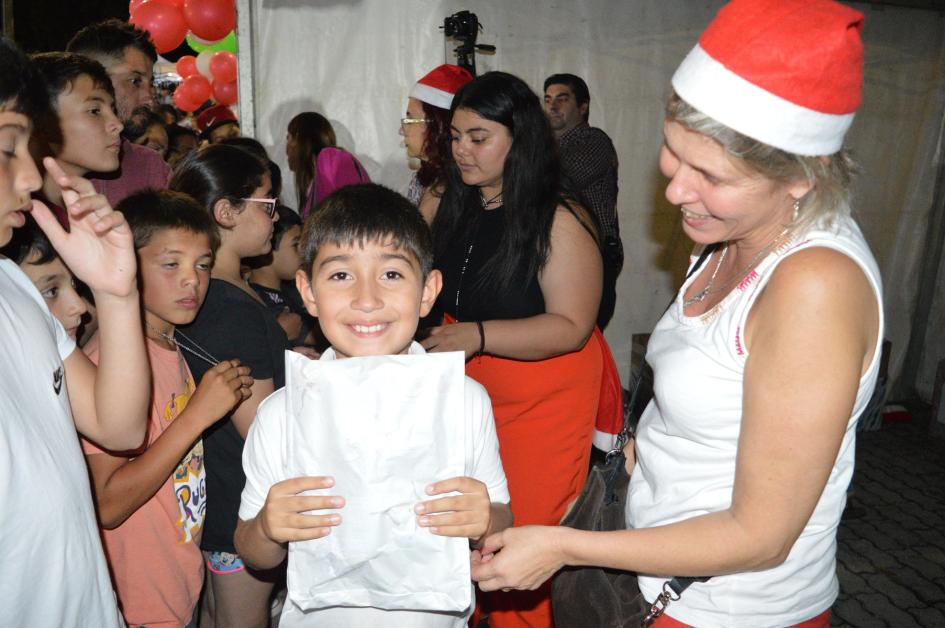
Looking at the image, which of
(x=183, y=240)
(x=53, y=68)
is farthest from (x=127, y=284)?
(x=53, y=68)

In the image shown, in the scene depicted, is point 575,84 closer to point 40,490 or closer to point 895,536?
point 895,536

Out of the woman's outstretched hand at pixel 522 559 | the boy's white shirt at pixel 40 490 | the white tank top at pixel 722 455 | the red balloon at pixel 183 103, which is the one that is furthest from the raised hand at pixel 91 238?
the red balloon at pixel 183 103

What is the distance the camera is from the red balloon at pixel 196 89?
8.51 metres

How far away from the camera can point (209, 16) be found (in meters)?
5.21

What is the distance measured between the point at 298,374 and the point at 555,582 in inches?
33.3

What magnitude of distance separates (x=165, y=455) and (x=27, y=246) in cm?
61

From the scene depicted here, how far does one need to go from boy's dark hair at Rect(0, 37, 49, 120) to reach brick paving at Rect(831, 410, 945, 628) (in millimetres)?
3411

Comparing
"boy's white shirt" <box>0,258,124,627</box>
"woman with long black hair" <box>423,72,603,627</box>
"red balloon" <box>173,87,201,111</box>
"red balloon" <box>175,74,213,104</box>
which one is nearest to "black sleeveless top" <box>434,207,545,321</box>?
"woman with long black hair" <box>423,72,603,627</box>

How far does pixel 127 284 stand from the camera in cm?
138

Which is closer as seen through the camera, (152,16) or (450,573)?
(450,573)

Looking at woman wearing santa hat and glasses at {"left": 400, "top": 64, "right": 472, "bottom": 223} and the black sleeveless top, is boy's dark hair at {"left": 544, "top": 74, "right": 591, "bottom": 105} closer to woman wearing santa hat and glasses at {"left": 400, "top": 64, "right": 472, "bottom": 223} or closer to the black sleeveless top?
woman wearing santa hat and glasses at {"left": 400, "top": 64, "right": 472, "bottom": 223}

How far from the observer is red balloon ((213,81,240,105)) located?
24.9ft

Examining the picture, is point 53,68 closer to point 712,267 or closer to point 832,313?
point 712,267

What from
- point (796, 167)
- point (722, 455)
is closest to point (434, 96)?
point (796, 167)
